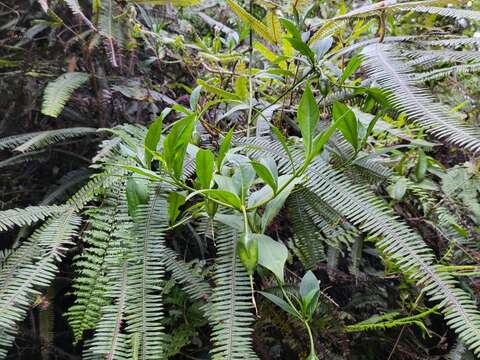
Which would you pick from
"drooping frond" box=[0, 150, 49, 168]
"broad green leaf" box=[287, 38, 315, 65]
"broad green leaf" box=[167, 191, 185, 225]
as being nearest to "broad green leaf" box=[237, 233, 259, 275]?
"broad green leaf" box=[167, 191, 185, 225]

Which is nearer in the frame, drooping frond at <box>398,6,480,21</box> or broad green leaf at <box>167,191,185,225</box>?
broad green leaf at <box>167,191,185,225</box>

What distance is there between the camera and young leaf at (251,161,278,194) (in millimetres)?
587

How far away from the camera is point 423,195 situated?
3.06ft

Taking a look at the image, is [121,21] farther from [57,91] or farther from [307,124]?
[307,124]

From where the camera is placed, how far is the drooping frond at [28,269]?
65 cm

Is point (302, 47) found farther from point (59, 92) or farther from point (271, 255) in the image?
point (59, 92)

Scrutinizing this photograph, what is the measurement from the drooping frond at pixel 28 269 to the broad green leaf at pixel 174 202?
18 cm

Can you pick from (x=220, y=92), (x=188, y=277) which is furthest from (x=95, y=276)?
(x=220, y=92)

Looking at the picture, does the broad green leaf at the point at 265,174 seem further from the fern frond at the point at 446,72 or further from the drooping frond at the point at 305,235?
the fern frond at the point at 446,72

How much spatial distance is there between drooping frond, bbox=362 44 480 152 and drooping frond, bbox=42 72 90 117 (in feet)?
2.27

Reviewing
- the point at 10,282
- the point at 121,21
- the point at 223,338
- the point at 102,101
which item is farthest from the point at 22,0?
the point at 223,338

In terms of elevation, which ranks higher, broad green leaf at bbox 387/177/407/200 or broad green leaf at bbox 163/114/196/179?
broad green leaf at bbox 163/114/196/179

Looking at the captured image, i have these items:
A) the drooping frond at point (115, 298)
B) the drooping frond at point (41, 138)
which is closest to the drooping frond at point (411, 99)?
the drooping frond at point (115, 298)

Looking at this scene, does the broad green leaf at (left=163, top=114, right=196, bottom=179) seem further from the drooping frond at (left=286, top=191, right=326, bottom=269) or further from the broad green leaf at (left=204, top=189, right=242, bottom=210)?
the drooping frond at (left=286, top=191, right=326, bottom=269)
